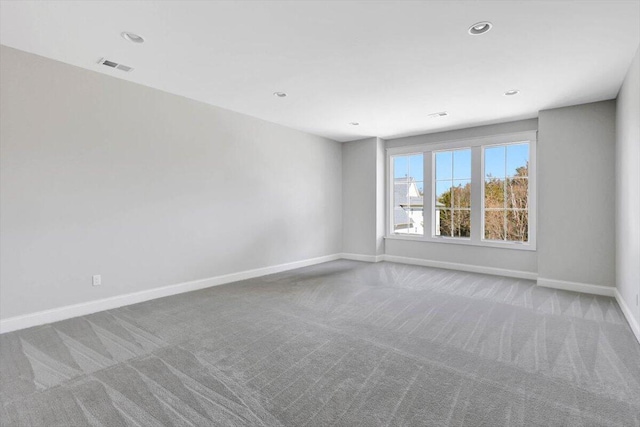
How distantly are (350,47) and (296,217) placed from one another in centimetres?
358

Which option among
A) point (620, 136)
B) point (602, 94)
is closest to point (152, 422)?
point (620, 136)

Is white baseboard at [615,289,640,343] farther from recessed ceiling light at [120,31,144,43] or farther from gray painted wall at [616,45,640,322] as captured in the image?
recessed ceiling light at [120,31,144,43]

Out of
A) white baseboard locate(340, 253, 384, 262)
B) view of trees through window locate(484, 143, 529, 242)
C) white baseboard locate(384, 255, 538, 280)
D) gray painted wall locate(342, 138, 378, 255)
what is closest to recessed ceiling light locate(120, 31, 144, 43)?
gray painted wall locate(342, 138, 378, 255)

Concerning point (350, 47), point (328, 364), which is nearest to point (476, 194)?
point (350, 47)

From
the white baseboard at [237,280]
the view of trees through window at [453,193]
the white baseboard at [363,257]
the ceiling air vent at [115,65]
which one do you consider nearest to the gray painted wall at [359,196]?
the white baseboard at [363,257]

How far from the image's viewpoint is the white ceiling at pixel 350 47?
241 centimetres

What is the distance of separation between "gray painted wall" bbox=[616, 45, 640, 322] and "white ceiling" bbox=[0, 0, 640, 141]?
12.0 inches

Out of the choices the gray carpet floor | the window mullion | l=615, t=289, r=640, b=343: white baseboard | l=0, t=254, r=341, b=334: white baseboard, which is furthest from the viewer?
the window mullion

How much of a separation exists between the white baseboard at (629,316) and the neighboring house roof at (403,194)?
3332mm

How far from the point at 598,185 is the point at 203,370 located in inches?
207

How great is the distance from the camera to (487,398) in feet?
6.44

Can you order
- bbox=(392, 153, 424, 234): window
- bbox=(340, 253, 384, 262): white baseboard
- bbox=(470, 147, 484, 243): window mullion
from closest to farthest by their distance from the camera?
1. bbox=(470, 147, 484, 243): window mullion
2. bbox=(392, 153, 424, 234): window
3. bbox=(340, 253, 384, 262): white baseboard

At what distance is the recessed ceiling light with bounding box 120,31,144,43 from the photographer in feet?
9.00

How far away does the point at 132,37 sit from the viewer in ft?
9.19
